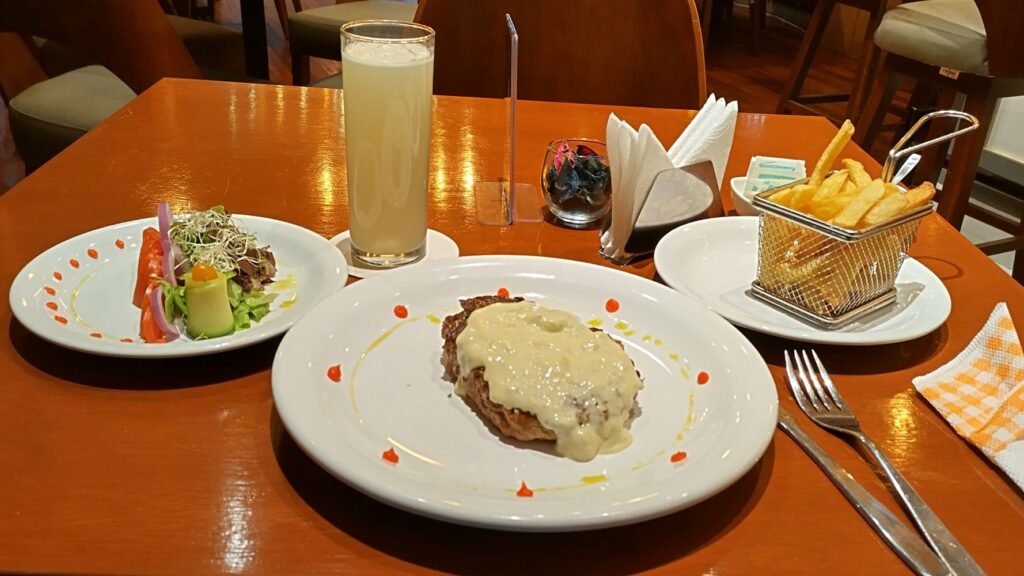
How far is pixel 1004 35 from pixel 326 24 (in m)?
2.43

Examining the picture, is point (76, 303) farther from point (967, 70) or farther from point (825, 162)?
point (967, 70)

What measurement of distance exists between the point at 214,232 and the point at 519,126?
75 centimetres

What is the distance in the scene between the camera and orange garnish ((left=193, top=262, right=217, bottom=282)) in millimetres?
848

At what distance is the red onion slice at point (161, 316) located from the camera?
852 mm

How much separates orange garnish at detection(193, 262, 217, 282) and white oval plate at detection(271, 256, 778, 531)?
116 millimetres

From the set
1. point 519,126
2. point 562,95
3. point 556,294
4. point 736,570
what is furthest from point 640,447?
point 562,95

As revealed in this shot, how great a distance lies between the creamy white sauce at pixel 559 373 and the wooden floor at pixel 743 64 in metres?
3.91

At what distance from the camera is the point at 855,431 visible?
2.54 ft

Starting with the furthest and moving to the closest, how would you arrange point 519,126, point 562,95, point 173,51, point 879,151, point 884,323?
point 879,151, point 173,51, point 562,95, point 519,126, point 884,323

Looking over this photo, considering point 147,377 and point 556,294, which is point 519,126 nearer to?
point 556,294

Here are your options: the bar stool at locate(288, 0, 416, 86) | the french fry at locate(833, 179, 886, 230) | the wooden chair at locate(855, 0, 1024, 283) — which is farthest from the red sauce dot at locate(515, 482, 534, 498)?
the bar stool at locate(288, 0, 416, 86)

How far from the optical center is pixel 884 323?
0.96m

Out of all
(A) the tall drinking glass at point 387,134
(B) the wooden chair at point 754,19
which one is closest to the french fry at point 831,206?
(A) the tall drinking glass at point 387,134

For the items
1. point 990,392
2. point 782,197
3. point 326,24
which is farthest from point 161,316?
point 326,24
